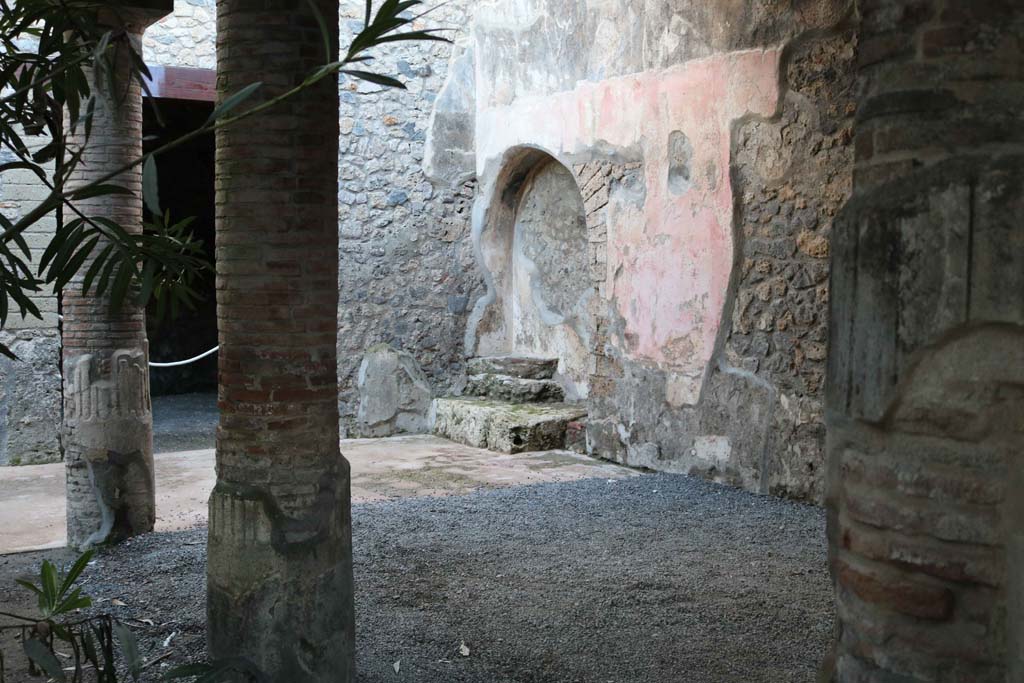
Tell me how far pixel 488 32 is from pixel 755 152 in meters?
3.33

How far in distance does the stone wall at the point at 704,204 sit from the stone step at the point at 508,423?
392 millimetres

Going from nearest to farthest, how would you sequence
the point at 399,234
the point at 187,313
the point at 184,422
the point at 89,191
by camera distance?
the point at 89,191, the point at 399,234, the point at 184,422, the point at 187,313

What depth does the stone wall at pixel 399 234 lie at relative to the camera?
29.7 ft

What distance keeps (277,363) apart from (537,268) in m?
6.01

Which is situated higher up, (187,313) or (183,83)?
(183,83)

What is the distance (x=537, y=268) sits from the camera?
30.5ft

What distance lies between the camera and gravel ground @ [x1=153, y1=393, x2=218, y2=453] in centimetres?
902

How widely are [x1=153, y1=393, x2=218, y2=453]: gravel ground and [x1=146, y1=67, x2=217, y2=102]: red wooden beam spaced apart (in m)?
2.64

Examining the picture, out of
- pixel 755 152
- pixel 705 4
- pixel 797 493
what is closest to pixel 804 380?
pixel 797 493

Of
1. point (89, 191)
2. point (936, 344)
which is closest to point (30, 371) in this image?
point (89, 191)

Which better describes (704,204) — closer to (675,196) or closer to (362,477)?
(675,196)

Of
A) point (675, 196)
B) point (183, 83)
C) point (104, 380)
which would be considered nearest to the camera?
point (104, 380)

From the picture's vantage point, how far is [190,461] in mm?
7973

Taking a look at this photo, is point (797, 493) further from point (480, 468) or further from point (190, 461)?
→ point (190, 461)
